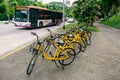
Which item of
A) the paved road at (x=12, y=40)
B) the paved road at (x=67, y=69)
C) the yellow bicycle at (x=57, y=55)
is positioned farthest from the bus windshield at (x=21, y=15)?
the yellow bicycle at (x=57, y=55)

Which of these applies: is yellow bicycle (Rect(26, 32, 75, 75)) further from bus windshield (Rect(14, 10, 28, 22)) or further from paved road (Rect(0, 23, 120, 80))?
bus windshield (Rect(14, 10, 28, 22))

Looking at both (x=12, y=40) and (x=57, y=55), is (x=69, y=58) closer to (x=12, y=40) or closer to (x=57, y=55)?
(x=57, y=55)

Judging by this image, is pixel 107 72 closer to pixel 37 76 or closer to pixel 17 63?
pixel 37 76

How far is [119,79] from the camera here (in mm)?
7000

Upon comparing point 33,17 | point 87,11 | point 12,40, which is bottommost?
point 12,40

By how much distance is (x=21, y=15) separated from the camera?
93.1 feet

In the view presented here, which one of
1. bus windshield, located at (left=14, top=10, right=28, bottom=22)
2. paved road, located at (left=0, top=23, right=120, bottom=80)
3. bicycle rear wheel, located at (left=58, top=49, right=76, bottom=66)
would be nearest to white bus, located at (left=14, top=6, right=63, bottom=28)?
bus windshield, located at (left=14, top=10, right=28, bottom=22)

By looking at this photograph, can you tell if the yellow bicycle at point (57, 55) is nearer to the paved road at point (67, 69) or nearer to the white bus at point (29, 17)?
the paved road at point (67, 69)

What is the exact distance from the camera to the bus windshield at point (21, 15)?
28312 millimetres

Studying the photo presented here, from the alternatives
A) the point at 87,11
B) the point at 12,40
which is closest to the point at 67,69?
the point at 12,40

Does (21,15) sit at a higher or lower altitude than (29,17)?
higher

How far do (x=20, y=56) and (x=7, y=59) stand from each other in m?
0.80

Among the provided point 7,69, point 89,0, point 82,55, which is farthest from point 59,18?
point 7,69

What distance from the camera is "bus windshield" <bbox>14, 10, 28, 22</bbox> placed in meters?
28.3
